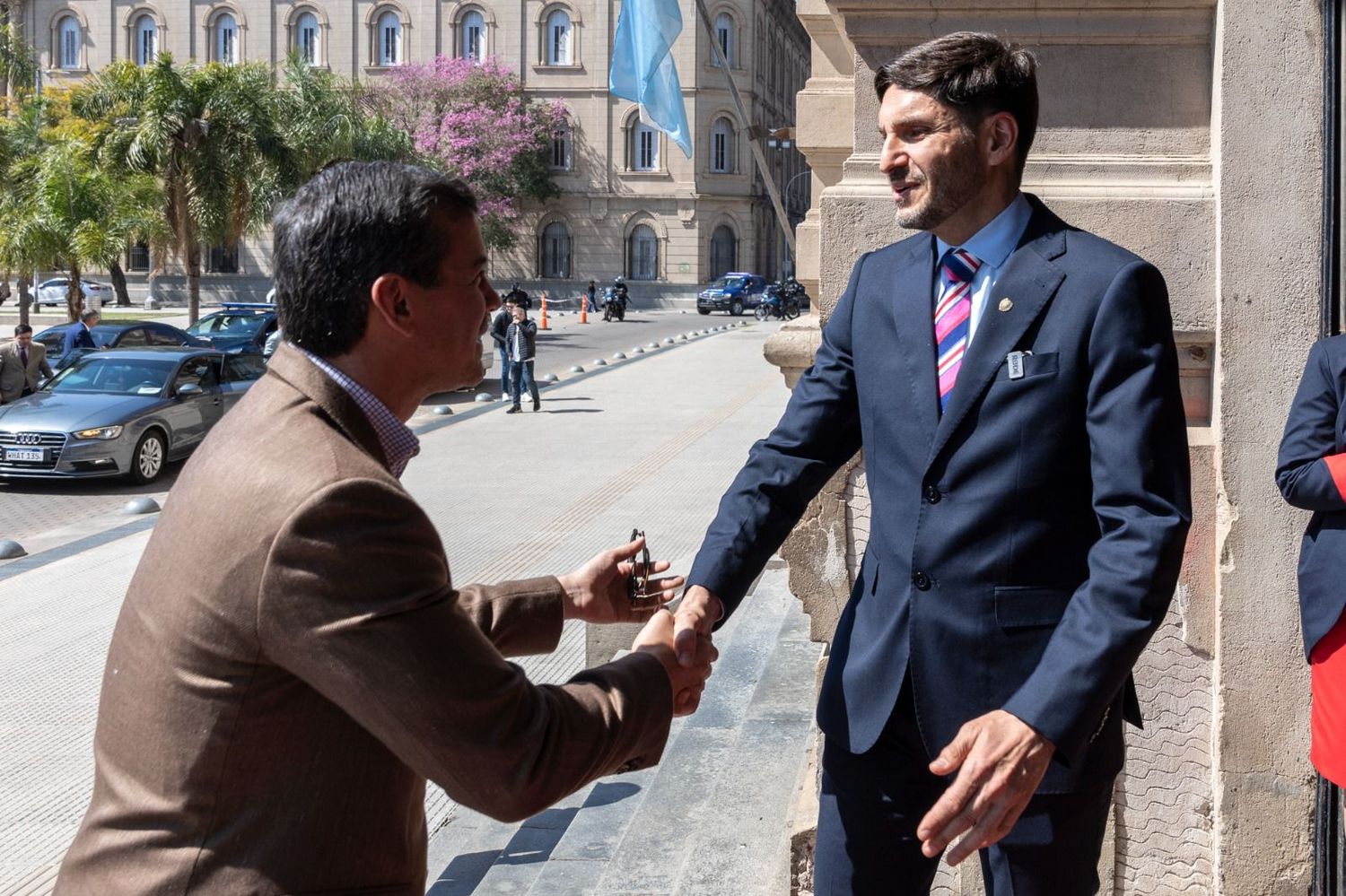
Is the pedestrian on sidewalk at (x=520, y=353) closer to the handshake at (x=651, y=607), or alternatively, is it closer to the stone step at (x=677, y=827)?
the stone step at (x=677, y=827)

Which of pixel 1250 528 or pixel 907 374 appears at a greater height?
pixel 907 374

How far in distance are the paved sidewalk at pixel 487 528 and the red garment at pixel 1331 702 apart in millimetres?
2554

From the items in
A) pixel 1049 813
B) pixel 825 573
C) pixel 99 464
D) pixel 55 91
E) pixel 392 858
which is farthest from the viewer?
pixel 55 91

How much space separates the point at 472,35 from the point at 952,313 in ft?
209

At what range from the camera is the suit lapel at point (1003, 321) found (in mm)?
2607

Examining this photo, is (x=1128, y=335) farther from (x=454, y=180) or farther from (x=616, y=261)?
(x=616, y=261)

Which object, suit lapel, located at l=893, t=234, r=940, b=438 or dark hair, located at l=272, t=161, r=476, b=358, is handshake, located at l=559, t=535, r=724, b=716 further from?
dark hair, located at l=272, t=161, r=476, b=358

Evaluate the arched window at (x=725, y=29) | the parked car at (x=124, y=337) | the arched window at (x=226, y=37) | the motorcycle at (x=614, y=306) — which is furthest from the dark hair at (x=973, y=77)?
the arched window at (x=226, y=37)

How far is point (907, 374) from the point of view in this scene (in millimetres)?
2746

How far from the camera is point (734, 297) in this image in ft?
181

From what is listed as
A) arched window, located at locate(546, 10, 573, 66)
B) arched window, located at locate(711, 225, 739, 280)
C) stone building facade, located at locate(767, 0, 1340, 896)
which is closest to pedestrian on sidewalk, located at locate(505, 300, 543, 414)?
stone building facade, located at locate(767, 0, 1340, 896)

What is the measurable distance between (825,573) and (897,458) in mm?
1267

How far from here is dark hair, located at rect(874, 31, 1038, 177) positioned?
2613 mm

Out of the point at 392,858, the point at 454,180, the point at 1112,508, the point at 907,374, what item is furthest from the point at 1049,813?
the point at 454,180
